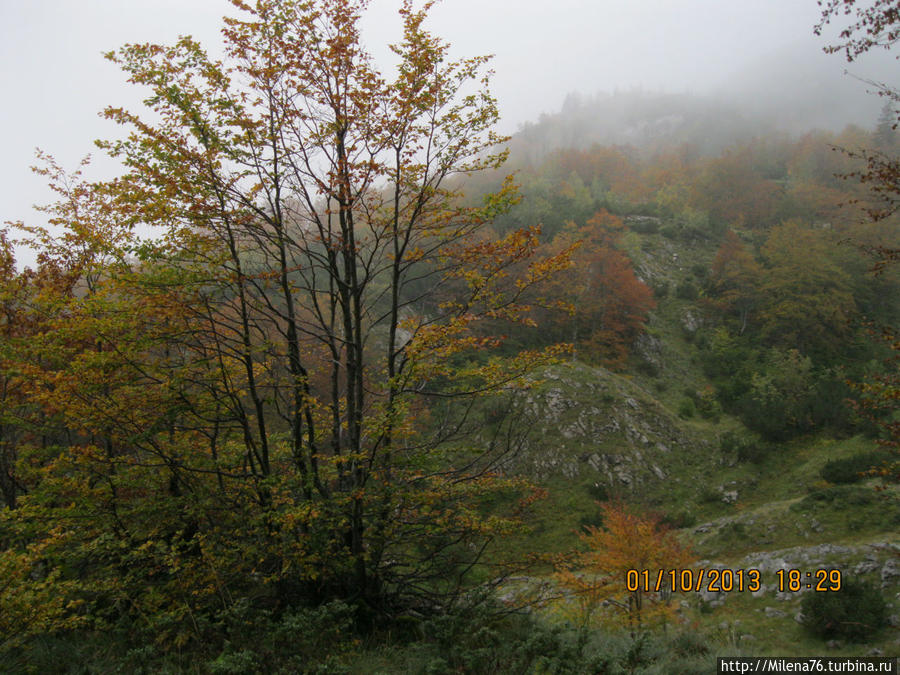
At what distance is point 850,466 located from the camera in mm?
15695

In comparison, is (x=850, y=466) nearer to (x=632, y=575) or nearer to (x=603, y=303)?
(x=632, y=575)

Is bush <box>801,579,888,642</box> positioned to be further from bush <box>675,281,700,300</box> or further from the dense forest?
bush <box>675,281,700,300</box>

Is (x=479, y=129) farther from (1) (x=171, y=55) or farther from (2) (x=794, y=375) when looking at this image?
(2) (x=794, y=375)

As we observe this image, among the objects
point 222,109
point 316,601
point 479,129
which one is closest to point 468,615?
point 316,601

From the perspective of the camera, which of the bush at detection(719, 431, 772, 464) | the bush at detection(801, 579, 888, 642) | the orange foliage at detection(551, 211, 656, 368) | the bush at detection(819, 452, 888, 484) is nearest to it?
the bush at detection(801, 579, 888, 642)

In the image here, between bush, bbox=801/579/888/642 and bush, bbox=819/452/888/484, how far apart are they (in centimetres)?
669

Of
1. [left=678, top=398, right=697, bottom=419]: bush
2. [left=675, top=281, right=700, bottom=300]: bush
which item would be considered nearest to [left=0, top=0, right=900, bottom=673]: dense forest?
[left=678, top=398, right=697, bottom=419]: bush

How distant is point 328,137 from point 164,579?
20.7 ft

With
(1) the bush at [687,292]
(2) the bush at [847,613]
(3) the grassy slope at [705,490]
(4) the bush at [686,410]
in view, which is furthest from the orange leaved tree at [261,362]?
(1) the bush at [687,292]

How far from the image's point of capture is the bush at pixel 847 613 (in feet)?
30.5

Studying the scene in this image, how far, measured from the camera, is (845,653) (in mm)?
8953
